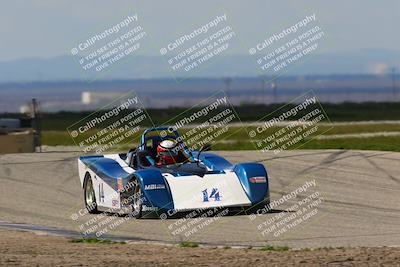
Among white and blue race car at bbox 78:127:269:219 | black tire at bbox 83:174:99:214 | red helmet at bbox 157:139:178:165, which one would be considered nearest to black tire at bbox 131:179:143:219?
white and blue race car at bbox 78:127:269:219

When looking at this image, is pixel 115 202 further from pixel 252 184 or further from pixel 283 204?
pixel 283 204

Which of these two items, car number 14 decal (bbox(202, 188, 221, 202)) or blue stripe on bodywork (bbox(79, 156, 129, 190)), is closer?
car number 14 decal (bbox(202, 188, 221, 202))

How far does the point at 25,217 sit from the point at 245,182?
146 inches

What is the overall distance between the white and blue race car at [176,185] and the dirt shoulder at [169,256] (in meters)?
3.21

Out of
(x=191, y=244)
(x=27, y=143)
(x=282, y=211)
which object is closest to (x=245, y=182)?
(x=282, y=211)

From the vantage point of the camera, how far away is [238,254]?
12.0 m

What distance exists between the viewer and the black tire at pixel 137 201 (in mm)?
16516

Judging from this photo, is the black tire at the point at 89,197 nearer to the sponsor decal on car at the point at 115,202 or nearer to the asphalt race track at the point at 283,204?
the asphalt race track at the point at 283,204

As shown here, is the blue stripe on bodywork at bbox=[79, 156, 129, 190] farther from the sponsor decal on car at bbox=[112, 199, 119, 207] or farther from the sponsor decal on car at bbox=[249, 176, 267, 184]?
the sponsor decal on car at bbox=[249, 176, 267, 184]

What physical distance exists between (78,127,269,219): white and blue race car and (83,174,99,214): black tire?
0.29ft

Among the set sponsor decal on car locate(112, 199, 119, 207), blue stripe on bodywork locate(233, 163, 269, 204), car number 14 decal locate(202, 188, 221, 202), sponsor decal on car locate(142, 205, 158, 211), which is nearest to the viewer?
sponsor decal on car locate(142, 205, 158, 211)

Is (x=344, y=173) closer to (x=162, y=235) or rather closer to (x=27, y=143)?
(x=162, y=235)

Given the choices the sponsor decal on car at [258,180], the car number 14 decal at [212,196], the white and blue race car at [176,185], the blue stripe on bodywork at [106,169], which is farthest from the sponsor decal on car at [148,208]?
the sponsor decal on car at [258,180]

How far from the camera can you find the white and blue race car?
16.4 metres
